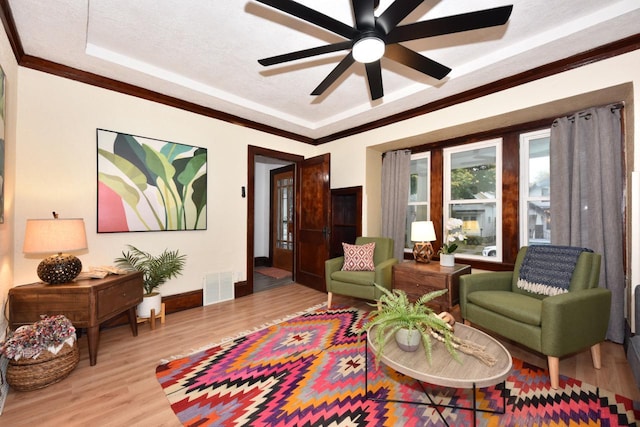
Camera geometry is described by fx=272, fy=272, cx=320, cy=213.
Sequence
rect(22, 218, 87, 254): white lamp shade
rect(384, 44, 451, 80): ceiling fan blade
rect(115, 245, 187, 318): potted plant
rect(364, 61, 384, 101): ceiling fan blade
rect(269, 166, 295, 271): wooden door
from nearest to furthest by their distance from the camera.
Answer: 1. rect(384, 44, 451, 80): ceiling fan blade
2. rect(364, 61, 384, 101): ceiling fan blade
3. rect(22, 218, 87, 254): white lamp shade
4. rect(115, 245, 187, 318): potted plant
5. rect(269, 166, 295, 271): wooden door

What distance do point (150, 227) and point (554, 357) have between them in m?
3.95

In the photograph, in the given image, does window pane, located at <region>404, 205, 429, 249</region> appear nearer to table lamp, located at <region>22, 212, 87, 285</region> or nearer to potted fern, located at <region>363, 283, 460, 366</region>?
potted fern, located at <region>363, 283, 460, 366</region>

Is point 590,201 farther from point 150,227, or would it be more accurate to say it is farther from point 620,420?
point 150,227

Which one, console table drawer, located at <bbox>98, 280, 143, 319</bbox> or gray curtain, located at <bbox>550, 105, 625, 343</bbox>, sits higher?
gray curtain, located at <bbox>550, 105, 625, 343</bbox>

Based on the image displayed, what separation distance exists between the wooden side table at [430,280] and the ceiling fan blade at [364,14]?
7.73 ft

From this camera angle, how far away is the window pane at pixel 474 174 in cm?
355

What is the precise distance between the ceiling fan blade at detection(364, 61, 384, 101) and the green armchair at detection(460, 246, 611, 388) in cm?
205

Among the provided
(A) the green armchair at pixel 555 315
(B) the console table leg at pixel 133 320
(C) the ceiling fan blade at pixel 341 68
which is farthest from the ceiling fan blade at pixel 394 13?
(B) the console table leg at pixel 133 320

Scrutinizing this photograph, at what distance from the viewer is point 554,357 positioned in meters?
1.94

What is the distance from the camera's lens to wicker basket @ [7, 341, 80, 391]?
1.87 meters

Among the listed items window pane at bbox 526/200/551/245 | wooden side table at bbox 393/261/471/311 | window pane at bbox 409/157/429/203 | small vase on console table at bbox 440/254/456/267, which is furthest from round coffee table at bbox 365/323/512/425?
window pane at bbox 409/157/429/203

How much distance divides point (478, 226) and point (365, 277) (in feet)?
5.60

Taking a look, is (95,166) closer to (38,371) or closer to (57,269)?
(57,269)

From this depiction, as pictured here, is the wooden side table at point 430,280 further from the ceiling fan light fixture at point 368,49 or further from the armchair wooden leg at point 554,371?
the ceiling fan light fixture at point 368,49
